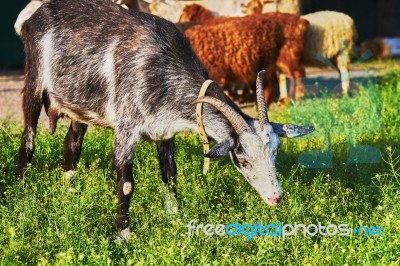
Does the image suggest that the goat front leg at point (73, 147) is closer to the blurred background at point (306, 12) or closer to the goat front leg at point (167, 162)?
the goat front leg at point (167, 162)

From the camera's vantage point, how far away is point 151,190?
22.1 feet

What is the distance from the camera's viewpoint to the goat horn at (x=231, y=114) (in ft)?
17.5

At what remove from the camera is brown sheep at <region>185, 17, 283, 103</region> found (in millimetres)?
11898

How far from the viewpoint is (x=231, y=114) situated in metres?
5.35

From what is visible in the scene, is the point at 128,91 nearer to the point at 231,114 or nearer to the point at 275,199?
the point at 231,114

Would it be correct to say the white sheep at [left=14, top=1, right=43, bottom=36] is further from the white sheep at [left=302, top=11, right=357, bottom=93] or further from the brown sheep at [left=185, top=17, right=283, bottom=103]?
the white sheep at [left=302, top=11, right=357, bottom=93]

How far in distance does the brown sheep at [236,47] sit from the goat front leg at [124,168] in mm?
6004

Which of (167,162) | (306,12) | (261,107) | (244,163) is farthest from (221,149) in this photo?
(306,12)

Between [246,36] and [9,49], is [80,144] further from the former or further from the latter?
[9,49]

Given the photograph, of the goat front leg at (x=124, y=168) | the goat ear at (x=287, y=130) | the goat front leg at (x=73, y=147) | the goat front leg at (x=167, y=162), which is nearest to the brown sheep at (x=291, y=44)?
the goat front leg at (x=73, y=147)

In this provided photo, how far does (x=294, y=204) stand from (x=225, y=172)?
1252 mm

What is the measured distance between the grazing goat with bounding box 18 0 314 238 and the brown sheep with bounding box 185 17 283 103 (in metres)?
5.29

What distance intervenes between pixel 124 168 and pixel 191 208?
0.57m

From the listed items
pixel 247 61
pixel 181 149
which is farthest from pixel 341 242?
pixel 247 61
